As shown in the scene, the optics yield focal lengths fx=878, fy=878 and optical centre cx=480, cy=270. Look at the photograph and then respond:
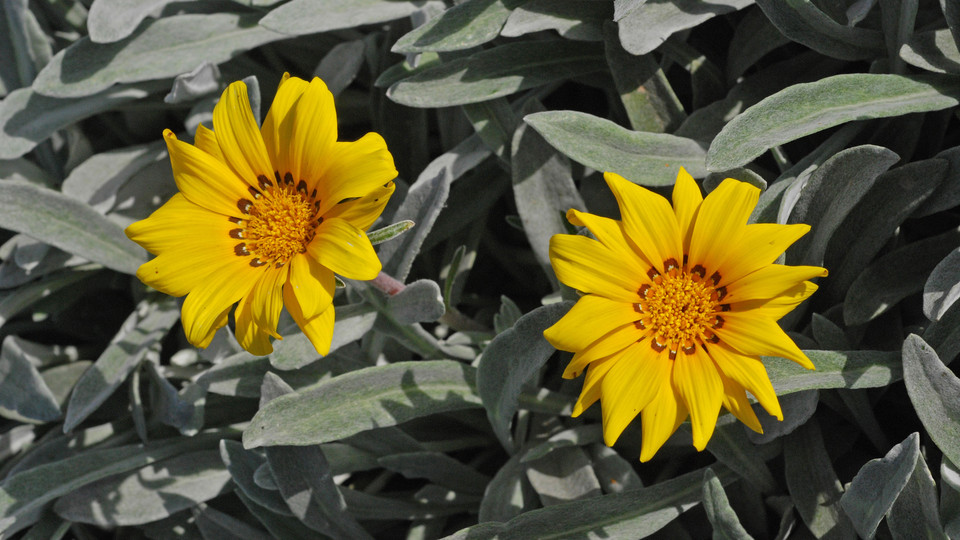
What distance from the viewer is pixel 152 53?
2006 mm

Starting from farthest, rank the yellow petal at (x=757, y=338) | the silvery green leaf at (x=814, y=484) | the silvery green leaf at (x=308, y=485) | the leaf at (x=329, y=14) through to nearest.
→ the leaf at (x=329, y=14), the silvery green leaf at (x=308, y=485), the silvery green leaf at (x=814, y=484), the yellow petal at (x=757, y=338)

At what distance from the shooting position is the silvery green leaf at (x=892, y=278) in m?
1.54

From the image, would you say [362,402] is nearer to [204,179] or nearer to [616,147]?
[204,179]

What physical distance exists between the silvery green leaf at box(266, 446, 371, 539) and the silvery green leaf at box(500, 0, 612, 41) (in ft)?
2.95

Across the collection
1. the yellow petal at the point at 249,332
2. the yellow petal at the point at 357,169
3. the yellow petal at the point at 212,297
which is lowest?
the yellow petal at the point at 249,332

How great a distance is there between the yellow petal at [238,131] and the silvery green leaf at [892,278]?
1048mm

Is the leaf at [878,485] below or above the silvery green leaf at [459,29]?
below

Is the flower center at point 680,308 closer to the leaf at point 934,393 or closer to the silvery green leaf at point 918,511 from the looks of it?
the leaf at point 934,393

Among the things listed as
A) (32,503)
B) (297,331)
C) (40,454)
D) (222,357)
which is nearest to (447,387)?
(297,331)

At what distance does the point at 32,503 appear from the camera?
5.78 feet

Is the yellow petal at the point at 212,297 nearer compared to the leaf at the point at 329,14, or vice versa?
the yellow petal at the point at 212,297

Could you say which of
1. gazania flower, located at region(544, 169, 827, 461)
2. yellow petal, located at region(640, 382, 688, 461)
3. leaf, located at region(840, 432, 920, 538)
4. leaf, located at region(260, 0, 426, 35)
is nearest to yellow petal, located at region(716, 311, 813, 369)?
gazania flower, located at region(544, 169, 827, 461)

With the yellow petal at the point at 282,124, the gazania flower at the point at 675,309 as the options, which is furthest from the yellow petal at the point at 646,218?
the yellow petal at the point at 282,124

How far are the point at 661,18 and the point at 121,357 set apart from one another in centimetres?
134
